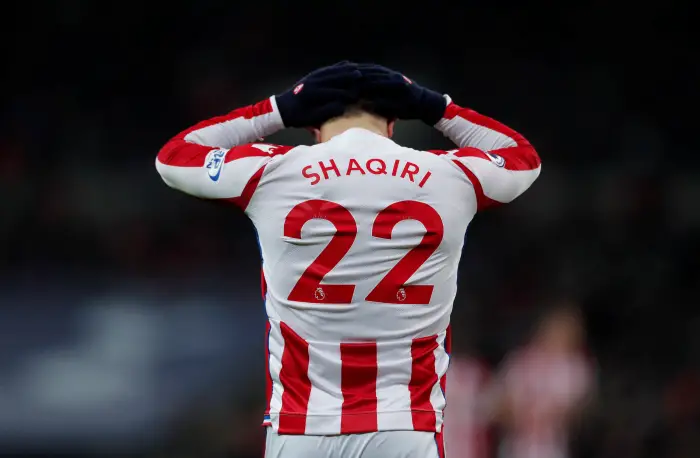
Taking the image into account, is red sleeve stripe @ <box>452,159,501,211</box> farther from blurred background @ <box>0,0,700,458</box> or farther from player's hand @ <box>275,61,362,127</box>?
blurred background @ <box>0,0,700,458</box>

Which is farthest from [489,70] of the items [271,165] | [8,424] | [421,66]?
[271,165]

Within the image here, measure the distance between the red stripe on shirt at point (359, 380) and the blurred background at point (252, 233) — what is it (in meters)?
5.75

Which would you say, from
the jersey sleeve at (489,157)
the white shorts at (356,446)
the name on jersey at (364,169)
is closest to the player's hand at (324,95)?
the name on jersey at (364,169)

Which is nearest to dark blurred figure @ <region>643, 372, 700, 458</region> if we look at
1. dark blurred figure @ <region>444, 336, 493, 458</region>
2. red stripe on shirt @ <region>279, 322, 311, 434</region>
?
dark blurred figure @ <region>444, 336, 493, 458</region>

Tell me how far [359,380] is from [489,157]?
2.24 feet

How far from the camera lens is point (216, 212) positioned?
959cm

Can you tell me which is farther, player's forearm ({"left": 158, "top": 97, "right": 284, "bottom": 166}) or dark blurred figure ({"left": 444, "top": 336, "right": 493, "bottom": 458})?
dark blurred figure ({"left": 444, "top": 336, "right": 493, "bottom": 458})

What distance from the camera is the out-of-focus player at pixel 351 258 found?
2666 millimetres

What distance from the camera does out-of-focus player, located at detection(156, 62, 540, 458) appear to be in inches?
105

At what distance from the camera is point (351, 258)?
268cm

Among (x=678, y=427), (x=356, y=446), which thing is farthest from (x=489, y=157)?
(x=678, y=427)

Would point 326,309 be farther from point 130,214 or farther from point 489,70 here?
point 489,70

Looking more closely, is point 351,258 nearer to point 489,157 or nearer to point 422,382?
point 422,382

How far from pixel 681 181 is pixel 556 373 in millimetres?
2778
